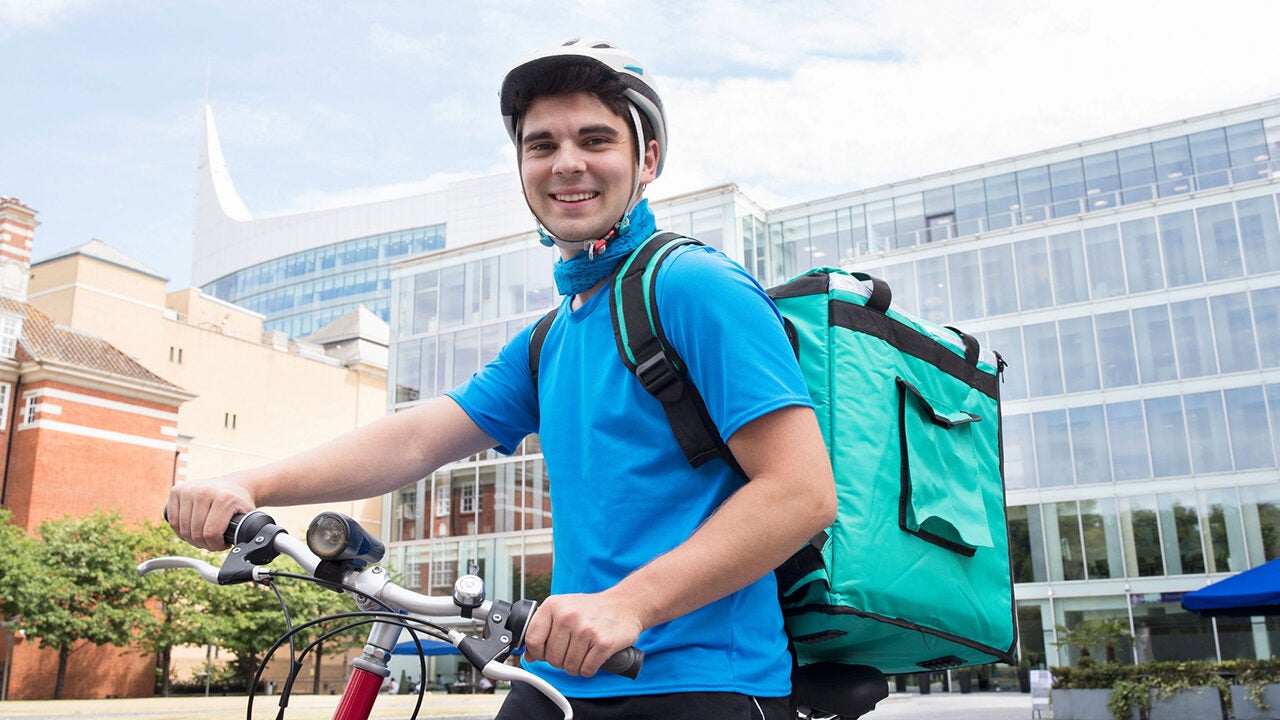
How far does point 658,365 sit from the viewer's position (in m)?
1.67

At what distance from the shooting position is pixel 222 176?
108562 mm

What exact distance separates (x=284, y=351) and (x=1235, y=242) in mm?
40209

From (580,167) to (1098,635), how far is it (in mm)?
29746

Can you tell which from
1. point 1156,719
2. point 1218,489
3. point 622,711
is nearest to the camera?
point 622,711

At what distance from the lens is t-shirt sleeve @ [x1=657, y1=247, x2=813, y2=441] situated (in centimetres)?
157

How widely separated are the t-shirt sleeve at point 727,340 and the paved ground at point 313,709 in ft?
4.91

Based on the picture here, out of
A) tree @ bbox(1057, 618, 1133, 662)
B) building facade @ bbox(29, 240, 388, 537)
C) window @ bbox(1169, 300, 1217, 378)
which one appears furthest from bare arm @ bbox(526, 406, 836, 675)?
building facade @ bbox(29, 240, 388, 537)

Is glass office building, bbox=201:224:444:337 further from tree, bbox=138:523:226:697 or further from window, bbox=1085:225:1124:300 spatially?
window, bbox=1085:225:1124:300

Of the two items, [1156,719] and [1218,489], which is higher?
[1218,489]

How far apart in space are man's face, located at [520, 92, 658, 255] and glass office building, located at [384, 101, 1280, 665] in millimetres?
29958

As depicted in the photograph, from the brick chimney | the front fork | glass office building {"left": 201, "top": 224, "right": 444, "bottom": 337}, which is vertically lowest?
the front fork

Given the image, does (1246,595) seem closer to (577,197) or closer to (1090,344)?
(577,197)

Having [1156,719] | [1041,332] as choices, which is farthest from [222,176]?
[1156,719]

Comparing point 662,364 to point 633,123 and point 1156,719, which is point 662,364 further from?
point 1156,719
